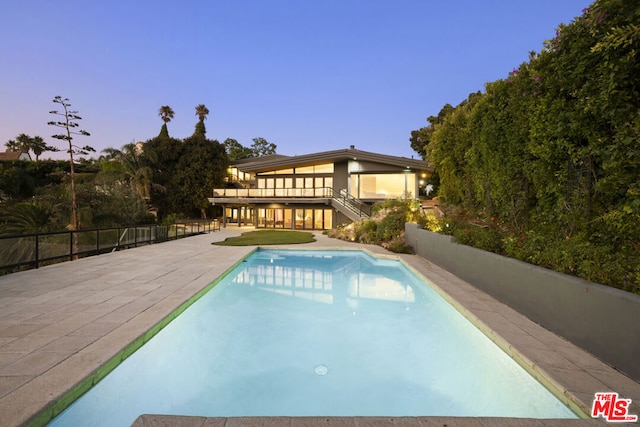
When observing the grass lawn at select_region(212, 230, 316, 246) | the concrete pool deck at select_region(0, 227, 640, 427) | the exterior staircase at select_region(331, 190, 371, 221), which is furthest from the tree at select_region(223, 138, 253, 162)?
the concrete pool deck at select_region(0, 227, 640, 427)

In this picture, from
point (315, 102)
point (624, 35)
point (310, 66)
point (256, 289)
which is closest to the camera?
point (624, 35)

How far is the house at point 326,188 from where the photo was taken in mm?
24859

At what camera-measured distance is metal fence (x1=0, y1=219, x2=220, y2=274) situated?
8.56 meters

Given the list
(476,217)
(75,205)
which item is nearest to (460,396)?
(476,217)

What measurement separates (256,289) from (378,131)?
76967 mm

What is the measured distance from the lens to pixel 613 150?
152 inches

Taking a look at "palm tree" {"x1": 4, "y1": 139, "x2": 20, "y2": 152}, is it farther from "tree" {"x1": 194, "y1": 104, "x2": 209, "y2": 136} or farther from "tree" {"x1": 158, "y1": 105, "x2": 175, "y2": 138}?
Answer: "tree" {"x1": 194, "y1": 104, "x2": 209, "y2": 136}

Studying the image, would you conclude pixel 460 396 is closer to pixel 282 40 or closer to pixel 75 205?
pixel 75 205

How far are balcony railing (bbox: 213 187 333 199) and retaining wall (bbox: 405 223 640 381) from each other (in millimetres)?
18063

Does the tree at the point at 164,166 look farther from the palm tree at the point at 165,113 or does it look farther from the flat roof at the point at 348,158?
the flat roof at the point at 348,158

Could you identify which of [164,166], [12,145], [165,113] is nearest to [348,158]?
[164,166]

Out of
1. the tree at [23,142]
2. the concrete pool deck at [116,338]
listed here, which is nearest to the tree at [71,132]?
the concrete pool deck at [116,338]

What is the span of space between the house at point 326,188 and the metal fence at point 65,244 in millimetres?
10923

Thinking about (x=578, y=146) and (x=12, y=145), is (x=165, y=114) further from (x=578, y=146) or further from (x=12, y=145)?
(x=578, y=146)
